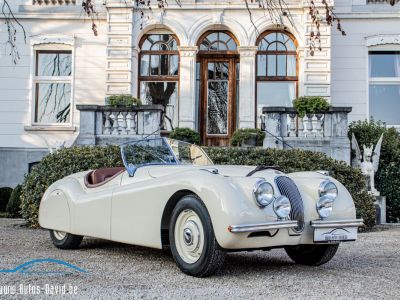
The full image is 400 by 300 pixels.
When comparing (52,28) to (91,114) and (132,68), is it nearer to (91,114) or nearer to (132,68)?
(132,68)

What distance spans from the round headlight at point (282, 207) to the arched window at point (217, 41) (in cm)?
1081

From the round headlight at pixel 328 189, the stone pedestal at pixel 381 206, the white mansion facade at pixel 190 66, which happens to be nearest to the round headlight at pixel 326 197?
the round headlight at pixel 328 189

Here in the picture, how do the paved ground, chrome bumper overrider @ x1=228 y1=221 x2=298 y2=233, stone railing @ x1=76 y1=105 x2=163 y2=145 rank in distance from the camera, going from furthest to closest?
stone railing @ x1=76 y1=105 x2=163 y2=145, chrome bumper overrider @ x1=228 y1=221 x2=298 y2=233, the paved ground

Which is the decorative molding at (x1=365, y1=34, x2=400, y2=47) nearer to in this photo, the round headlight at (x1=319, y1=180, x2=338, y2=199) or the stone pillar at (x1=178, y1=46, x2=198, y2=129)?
the stone pillar at (x1=178, y1=46, x2=198, y2=129)

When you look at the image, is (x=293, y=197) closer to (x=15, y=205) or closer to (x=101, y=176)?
(x=101, y=176)

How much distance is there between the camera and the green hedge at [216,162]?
8539mm

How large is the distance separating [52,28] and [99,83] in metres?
2.09

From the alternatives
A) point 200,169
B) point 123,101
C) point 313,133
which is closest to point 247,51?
point 313,133

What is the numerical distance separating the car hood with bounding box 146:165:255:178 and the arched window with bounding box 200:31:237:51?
993 centimetres

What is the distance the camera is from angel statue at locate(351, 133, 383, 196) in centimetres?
1110

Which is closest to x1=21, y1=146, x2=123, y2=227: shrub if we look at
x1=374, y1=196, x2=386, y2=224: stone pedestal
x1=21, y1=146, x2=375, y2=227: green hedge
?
x1=21, y1=146, x2=375, y2=227: green hedge

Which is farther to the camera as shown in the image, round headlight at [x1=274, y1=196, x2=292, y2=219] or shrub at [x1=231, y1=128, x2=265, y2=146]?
shrub at [x1=231, y1=128, x2=265, y2=146]

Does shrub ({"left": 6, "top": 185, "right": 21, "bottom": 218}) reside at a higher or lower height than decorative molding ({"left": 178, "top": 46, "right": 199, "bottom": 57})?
lower

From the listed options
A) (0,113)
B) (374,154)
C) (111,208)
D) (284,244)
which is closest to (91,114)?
(0,113)
